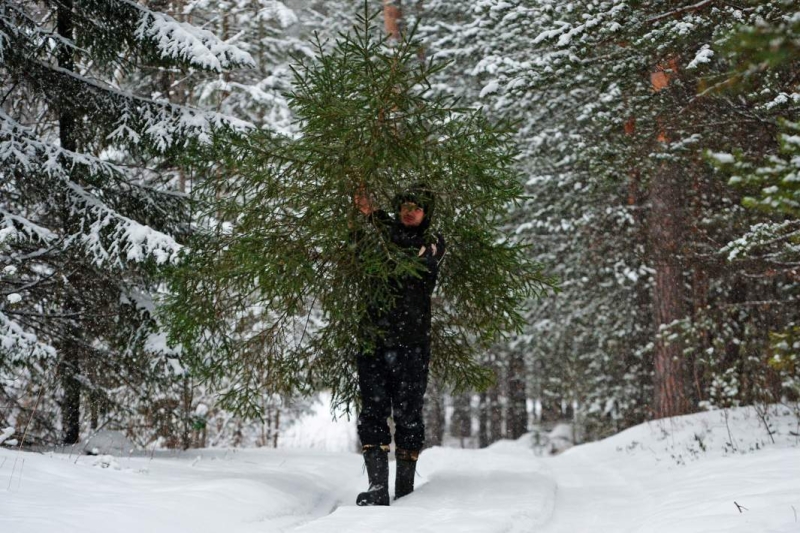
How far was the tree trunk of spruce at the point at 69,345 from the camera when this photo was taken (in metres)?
7.15

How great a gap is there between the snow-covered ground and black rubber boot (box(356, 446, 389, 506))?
0.18 m

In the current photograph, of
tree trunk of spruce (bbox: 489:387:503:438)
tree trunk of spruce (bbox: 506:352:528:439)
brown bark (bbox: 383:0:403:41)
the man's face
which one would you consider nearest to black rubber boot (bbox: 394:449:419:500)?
the man's face

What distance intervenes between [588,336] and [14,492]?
41.6ft

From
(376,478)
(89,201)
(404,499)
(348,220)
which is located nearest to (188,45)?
(89,201)

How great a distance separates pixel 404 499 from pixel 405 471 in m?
0.26

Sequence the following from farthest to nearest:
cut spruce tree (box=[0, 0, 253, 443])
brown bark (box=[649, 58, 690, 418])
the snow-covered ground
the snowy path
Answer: brown bark (box=[649, 58, 690, 418]) → cut spruce tree (box=[0, 0, 253, 443]) → the snowy path → the snow-covered ground

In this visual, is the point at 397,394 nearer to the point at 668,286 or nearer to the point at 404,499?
the point at 404,499

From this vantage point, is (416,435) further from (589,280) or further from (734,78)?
(589,280)

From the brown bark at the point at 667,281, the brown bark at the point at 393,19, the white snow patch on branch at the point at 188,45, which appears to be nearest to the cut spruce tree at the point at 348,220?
the white snow patch on branch at the point at 188,45

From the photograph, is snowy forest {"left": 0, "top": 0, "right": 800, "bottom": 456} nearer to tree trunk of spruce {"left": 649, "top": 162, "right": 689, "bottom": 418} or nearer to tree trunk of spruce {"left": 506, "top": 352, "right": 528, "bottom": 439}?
tree trunk of spruce {"left": 649, "top": 162, "right": 689, "bottom": 418}

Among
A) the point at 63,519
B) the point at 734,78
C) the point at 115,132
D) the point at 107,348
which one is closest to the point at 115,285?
the point at 107,348

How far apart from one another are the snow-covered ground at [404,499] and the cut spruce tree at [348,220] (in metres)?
1.04

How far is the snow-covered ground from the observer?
366cm

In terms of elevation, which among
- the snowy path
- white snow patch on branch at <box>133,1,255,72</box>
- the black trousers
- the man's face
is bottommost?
the snowy path
